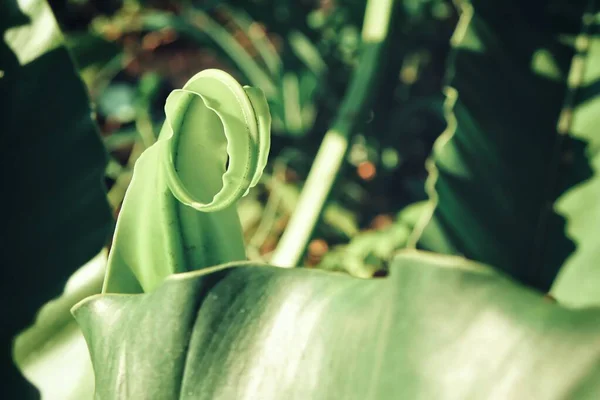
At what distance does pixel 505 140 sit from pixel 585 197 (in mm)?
50

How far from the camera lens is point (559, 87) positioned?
287mm

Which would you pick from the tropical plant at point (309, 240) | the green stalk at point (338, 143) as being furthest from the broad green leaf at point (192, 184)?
the green stalk at point (338, 143)

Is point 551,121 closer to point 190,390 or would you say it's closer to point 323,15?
point 190,390

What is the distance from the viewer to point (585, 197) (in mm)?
279

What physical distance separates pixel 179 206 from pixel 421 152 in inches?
25.1

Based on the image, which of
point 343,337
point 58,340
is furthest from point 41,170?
point 343,337

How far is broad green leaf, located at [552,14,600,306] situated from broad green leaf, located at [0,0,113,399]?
241mm

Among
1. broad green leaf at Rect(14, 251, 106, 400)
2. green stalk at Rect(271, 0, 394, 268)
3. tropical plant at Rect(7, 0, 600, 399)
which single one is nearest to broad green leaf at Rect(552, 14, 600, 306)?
tropical plant at Rect(7, 0, 600, 399)

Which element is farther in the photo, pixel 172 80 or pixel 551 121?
pixel 172 80

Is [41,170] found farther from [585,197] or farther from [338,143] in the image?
[585,197]

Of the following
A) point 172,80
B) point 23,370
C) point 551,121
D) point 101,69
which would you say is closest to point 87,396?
point 23,370

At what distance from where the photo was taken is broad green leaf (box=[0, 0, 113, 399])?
269 mm

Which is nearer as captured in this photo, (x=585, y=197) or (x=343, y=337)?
(x=343, y=337)

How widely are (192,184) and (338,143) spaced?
16 cm
